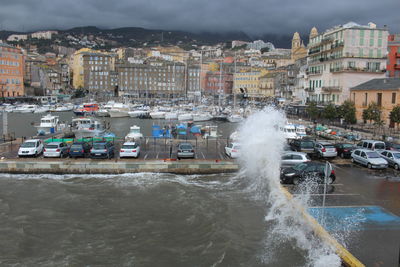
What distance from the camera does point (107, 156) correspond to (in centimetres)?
2994

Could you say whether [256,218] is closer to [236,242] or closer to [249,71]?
[236,242]

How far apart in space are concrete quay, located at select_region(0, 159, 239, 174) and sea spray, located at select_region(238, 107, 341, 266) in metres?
2.48

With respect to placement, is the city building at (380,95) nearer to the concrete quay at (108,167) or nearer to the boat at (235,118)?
the boat at (235,118)

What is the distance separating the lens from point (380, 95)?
2121 inches

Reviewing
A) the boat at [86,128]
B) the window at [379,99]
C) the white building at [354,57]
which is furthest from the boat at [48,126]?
the window at [379,99]

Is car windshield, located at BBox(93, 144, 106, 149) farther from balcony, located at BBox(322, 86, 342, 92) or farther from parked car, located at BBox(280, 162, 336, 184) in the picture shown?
balcony, located at BBox(322, 86, 342, 92)

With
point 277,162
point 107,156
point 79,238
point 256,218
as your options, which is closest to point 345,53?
point 277,162

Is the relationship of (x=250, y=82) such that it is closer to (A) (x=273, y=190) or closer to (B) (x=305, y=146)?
(B) (x=305, y=146)

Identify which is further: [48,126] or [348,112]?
[48,126]

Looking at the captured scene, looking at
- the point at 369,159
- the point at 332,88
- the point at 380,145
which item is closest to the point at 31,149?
the point at 369,159

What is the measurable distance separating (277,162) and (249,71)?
136695mm

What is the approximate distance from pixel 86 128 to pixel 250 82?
11695 cm

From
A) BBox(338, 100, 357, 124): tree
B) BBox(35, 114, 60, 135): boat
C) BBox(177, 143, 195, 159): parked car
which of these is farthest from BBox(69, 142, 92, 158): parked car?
BBox(338, 100, 357, 124): tree

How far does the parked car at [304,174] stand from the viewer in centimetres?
2245
